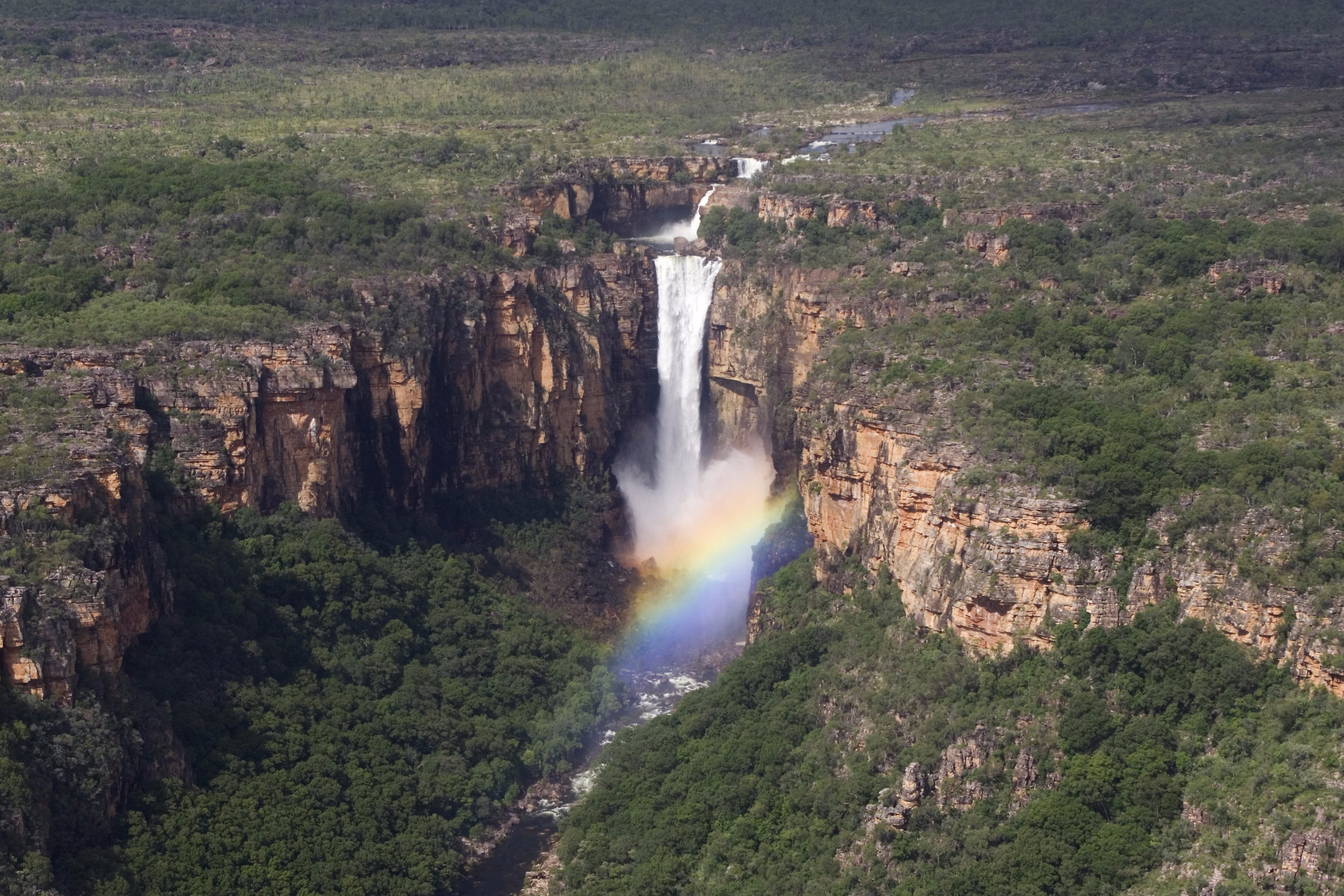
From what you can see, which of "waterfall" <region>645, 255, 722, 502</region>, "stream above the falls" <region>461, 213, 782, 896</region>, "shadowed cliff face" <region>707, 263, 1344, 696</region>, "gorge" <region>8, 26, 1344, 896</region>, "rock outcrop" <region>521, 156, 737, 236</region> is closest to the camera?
"shadowed cliff face" <region>707, 263, 1344, 696</region>

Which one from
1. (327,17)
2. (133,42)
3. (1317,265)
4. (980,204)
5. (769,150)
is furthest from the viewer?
(327,17)

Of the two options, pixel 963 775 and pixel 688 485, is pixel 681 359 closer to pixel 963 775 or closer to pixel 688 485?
pixel 688 485

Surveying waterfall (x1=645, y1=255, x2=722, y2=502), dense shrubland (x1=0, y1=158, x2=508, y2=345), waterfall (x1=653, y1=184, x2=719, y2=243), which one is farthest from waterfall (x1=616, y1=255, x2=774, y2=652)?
dense shrubland (x1=0, y1=158, x2=508, y2=345)

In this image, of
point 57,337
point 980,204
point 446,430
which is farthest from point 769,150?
point 57,337

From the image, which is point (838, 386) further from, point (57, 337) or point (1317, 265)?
point (57, 337)

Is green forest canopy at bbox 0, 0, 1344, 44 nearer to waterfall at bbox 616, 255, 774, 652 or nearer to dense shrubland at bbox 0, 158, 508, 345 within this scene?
waterfall at bbox 616, 255, 774, 652

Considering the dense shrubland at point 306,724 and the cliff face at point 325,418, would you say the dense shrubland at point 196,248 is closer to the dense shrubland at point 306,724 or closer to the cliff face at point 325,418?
the cliff face at point 325,418

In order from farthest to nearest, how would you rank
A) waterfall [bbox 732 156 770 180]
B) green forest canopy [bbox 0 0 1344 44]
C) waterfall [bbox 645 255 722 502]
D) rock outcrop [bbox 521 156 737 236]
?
green forest canopy [bbox 0 0 1344 44]
waterfall [bbox 732 156 770 180]
rock outcrop [bbox 521 156 737 236]
waterfall [bbox 645 255 722 502]
